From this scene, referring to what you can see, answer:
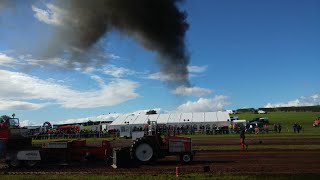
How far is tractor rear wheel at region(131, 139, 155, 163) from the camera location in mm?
21031

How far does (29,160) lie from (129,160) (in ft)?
16.8

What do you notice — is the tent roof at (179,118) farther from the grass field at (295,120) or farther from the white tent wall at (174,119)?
the grass field at (295,120)

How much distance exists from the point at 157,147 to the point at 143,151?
2.45 ft

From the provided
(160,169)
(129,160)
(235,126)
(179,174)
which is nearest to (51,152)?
(129,160)

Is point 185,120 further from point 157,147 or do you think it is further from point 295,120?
point 157,147

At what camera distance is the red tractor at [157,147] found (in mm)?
21094

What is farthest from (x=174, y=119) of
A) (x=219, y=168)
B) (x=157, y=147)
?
(x=219, y=168)

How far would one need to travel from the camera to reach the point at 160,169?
1889 centimetres

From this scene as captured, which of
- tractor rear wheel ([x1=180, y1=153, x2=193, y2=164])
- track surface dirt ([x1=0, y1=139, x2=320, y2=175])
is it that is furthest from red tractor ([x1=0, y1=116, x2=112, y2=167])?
tractor rear wheel ([x1=180, y1=153, x2=193, y2=164])

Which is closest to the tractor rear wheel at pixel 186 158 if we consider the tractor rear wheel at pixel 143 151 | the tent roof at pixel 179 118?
the tractor rear wheel at pixel 143 151

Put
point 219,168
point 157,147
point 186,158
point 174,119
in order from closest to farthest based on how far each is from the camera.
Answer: point 219,168
point 157,147
point 186,158
point 174,119

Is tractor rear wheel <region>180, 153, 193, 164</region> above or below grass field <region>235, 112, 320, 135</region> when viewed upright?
below

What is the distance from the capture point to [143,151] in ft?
69.4

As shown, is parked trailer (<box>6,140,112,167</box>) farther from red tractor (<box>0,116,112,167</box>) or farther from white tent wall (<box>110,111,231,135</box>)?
white tent wall (<box>110,111,231,135</box>)
